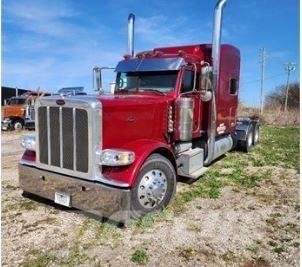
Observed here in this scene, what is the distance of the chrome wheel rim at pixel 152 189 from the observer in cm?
483

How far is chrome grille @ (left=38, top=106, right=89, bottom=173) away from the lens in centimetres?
462

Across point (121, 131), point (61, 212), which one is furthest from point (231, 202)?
point (61, 212)

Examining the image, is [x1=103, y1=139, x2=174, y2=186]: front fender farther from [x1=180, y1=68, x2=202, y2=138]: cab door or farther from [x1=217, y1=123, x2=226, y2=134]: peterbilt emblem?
[x1=217, y1=123, x2=226, y2=134]: peterbilt emblem

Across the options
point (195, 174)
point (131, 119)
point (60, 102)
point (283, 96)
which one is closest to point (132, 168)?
point (131, 119)

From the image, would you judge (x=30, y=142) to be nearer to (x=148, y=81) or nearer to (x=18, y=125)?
(x=148, y=81)

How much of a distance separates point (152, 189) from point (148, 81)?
2435 millimetres

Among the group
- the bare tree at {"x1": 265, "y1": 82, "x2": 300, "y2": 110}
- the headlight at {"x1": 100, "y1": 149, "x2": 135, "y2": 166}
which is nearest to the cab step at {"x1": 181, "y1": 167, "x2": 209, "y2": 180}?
the headlight at {"x1": 100, "y1": 149, "x2": 135, "y2": 166}

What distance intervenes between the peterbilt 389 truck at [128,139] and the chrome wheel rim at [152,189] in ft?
0.05

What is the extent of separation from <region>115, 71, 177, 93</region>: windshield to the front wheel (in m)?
1.66

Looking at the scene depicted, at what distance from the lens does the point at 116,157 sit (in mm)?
4508

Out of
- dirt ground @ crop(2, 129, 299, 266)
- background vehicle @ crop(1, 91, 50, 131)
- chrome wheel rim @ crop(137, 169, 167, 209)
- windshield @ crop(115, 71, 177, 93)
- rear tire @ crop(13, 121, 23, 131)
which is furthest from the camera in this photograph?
rear tire @ crop(13, 121, 23, 131)

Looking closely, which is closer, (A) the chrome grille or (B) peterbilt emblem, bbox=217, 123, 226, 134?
(A) the chrome grille

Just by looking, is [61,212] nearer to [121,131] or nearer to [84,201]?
[84,201]

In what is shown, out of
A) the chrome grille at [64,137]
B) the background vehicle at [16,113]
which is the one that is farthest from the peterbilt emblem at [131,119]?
the background vehicle at [16,113]
